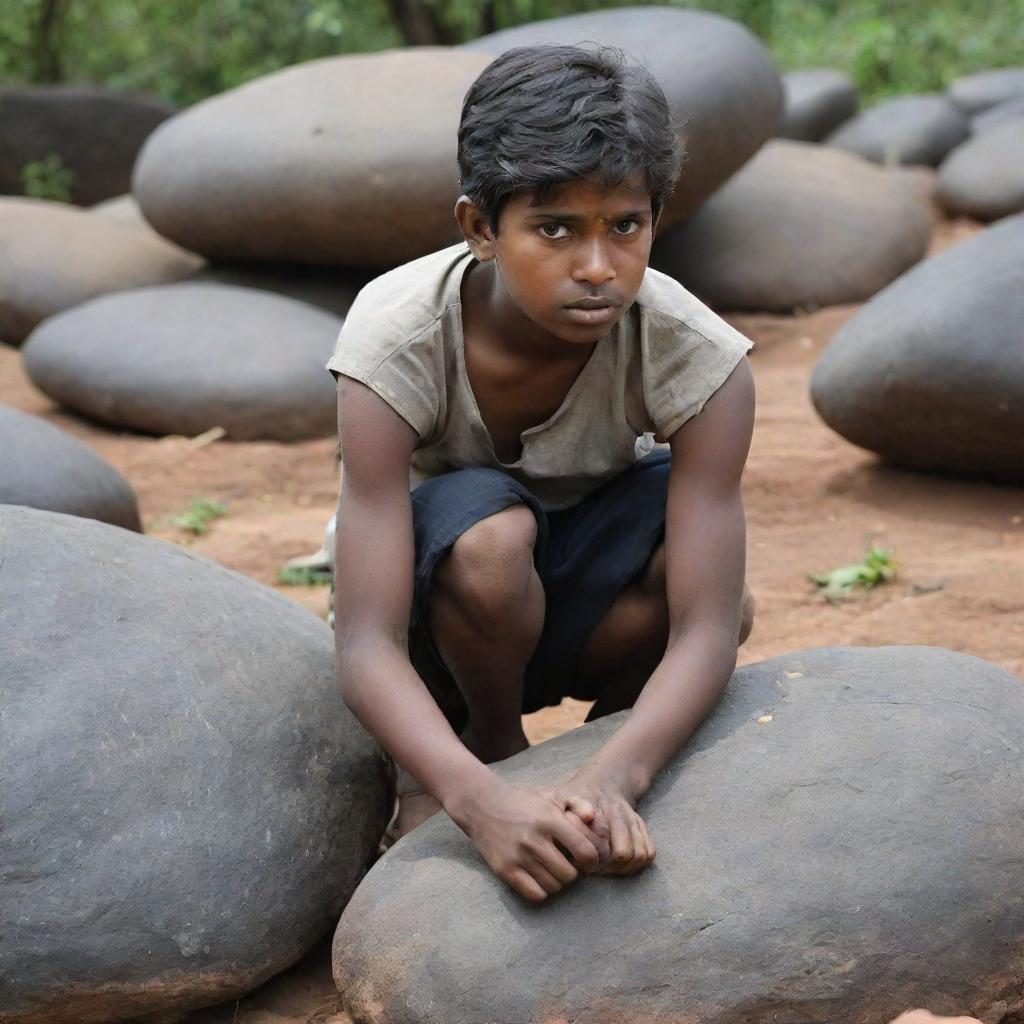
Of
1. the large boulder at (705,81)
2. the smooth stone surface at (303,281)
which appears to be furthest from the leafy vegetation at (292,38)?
the smooth stone surface at (303,281)

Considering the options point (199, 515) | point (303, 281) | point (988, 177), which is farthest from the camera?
point (988, 177)

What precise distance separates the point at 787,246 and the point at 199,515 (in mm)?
3489

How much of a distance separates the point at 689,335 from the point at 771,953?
3.11 ft

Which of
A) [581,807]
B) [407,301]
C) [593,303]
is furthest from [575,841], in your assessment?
[407,301]

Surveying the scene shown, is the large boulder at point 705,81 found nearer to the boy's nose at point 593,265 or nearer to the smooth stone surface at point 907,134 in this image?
the smooth stone surface at point 907,134

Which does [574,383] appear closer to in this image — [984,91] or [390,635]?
[390,635]

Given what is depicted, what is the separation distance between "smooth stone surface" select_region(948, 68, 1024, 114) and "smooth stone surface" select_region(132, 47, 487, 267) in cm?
608

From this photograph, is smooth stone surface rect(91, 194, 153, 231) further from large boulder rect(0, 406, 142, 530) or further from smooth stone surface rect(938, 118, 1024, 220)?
smooth stone surface rect(938, 118, 1024, 220)

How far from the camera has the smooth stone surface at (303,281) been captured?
22.2ft

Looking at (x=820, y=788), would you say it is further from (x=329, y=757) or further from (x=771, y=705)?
(x=329, y=757)

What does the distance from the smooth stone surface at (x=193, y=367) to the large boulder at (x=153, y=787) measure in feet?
10.5

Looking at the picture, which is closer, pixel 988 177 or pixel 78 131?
pixel 988 177

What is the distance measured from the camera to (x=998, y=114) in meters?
10.8

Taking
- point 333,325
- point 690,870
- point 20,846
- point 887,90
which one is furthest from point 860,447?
point 887,90
